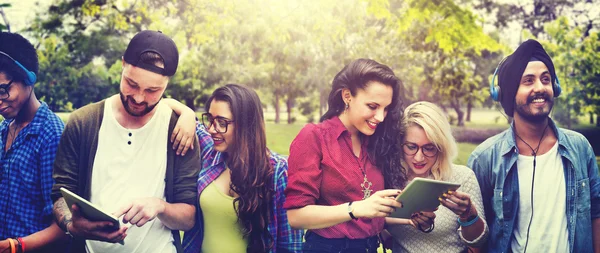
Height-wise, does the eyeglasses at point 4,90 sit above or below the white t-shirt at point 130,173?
above

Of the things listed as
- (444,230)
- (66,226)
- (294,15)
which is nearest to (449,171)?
(444,230)

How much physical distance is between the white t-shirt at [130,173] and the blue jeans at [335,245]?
76 centimetres

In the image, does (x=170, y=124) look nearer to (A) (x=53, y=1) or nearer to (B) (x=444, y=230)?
(B) (x=444, y=230)

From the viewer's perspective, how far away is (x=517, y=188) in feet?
10.0

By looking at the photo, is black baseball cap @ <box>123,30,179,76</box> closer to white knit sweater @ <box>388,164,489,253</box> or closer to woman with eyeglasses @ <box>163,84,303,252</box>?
woman with eyeglasses @ <box>163,84,303,252</box>

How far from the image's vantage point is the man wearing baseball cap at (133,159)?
2.64 metres

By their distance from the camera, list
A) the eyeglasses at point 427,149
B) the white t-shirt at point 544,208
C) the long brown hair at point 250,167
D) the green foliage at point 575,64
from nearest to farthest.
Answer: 1. the long brown hair at point 250,167
2. the eyeglasses at point 427,149
3. the white t-shirt at point 544,208
4. the green foliage at point 575,64

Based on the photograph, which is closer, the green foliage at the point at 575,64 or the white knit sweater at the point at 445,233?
the white knit sweater at the point at 445,233

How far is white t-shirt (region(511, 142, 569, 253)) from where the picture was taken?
9.79ft

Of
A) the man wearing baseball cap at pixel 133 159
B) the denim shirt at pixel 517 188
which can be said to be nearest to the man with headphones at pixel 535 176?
the denim shirt at pixel 517 188

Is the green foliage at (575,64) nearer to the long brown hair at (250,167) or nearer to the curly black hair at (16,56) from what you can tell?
the long brown hair at (250,167)

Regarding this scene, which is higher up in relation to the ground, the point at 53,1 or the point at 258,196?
the point at 53,1

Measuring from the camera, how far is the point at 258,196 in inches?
111

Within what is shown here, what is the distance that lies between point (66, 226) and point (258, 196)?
98cm
